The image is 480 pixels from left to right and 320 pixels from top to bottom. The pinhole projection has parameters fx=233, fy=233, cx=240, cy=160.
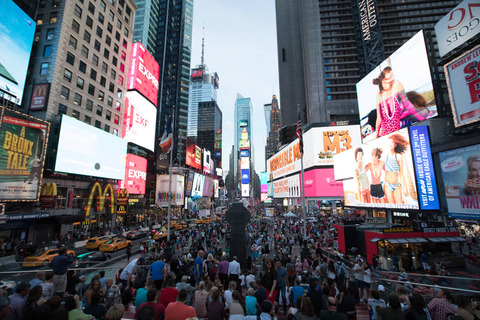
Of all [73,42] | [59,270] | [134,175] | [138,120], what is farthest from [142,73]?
[59,270]

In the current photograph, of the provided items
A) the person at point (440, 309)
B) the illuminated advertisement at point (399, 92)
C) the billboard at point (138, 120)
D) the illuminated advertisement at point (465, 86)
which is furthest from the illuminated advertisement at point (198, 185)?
the person at point (440, 309)

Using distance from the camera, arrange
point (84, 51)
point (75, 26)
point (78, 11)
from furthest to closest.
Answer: point (84, 51), point (78, 11), point (75, 26)

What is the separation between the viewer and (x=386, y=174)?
2489cm

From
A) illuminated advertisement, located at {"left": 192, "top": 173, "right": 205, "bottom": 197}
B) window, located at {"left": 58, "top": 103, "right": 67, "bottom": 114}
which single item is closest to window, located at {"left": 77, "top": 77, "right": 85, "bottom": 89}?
window, located at {"left": 58, "top": 103, "right": 67, "bottom": 114}

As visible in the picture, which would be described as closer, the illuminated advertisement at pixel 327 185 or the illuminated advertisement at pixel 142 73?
the illuminated advertisement at pixel 142 73

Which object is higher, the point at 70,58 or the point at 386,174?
the point at 70,58

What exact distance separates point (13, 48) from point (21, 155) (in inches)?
496

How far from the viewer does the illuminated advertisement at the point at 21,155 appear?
22531 mm

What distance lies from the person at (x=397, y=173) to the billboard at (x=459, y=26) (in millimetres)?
8558

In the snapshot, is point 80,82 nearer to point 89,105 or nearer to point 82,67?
point 82,67

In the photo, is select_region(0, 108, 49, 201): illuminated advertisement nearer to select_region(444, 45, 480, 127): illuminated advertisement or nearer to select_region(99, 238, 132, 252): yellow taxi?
select_region(99, 238, 132, 252): yellow taxi

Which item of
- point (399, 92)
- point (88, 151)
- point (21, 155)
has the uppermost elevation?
point (399, 92)

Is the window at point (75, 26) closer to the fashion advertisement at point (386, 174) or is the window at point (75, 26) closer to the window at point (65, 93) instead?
the window at point (65, 93)

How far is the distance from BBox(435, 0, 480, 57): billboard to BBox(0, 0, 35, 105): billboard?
144 ft
